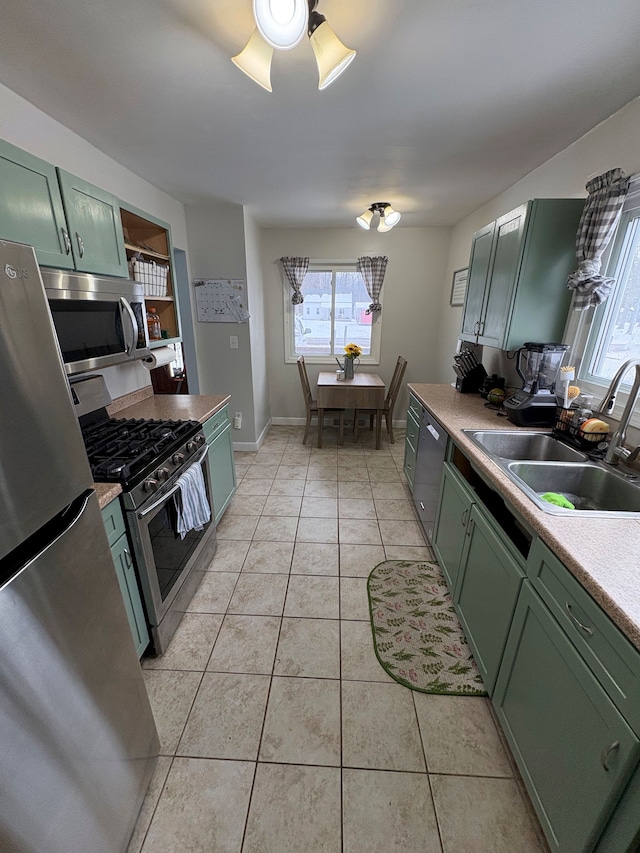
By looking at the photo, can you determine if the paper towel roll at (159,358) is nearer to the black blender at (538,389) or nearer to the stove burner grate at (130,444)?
the stove burner grate at (130,444)

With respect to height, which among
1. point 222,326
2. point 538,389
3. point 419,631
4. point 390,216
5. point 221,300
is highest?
point 390,216

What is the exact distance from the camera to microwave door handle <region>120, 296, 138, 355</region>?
64.0 inches

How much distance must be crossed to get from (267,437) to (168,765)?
3.28 m

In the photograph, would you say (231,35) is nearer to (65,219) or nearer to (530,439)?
(65,219)

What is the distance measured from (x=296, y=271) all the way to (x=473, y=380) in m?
2.53

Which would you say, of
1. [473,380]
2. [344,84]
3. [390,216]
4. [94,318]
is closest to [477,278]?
[473,380]

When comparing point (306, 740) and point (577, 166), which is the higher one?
point (577, 166)

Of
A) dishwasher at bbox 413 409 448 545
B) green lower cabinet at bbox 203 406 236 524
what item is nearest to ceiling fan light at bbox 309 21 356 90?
dishwasher at bbox 413 409 448 545

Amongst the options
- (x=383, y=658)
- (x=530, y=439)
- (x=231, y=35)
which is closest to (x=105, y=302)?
(x=231, y=35)

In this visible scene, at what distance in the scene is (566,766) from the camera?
0.89 metres

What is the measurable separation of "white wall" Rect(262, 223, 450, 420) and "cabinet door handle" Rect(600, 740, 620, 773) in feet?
12.8

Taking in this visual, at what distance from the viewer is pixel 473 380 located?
2.69 m

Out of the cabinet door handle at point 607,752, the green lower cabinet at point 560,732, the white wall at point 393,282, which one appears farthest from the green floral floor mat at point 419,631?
the white wall at point 393,282

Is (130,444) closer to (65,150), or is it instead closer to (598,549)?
(65,150)
